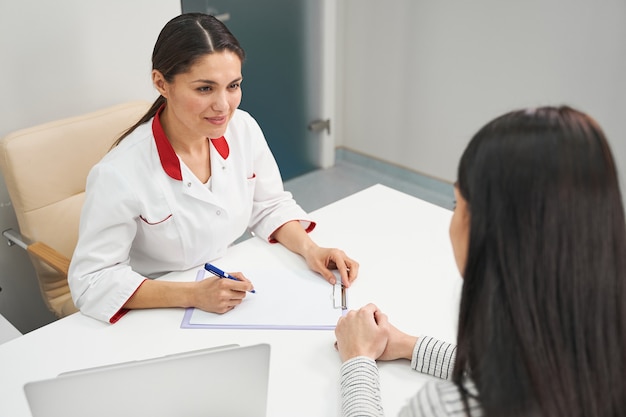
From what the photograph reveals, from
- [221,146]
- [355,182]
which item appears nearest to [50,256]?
[221,146]

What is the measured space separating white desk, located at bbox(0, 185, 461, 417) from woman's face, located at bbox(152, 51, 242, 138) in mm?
351

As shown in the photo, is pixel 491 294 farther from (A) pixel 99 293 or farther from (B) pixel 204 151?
(B) pixel 204 151

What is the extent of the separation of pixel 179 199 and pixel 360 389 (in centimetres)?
68

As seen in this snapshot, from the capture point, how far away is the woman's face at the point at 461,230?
2.53 feet

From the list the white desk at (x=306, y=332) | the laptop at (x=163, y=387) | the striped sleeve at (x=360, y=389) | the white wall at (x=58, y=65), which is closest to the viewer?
the laptop at (x=163, y=387)

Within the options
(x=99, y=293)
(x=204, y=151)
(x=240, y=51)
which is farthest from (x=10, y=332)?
(x=240, y=51)

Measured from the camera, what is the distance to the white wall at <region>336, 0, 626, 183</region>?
2678 millimetres

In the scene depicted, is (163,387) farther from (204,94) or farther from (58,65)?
(58,65)

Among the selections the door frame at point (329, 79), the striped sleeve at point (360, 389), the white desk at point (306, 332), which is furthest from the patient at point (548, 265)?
the door frame at point (329, 79)

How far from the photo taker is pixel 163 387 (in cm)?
84

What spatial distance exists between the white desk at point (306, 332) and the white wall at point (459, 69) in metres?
1.49

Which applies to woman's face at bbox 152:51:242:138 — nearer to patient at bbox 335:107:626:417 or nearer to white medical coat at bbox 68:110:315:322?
white medical coat at bbox 68:110:315:322

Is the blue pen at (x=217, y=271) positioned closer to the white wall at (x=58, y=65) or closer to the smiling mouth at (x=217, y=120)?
the smiling mouth at (x=217, y=120)

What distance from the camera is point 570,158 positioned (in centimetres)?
68
